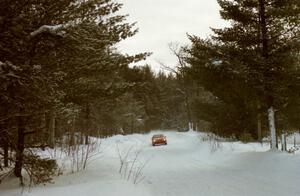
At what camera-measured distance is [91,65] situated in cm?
1288

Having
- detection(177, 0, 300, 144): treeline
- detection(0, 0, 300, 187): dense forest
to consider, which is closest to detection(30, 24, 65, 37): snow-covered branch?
detection(0, 0, 300, 187): dense forest

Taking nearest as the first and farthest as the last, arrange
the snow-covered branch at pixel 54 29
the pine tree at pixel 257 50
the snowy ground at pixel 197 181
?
the snow-covered branch at pixel 54 29
the snowy ground at pixel 197 181
the pine tree at pixel 257 50

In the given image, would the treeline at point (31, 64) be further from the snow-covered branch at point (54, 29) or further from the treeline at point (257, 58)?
the treeline at point (257, 58)

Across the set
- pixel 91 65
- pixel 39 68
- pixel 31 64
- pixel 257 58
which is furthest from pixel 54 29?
pixel 257 58

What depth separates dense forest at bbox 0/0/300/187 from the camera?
842cm

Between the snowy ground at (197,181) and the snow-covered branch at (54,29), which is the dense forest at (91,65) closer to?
the snow-covered branch at (54,29)

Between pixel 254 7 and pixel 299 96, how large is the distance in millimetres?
4522

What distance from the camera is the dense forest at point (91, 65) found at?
8422 millimetres

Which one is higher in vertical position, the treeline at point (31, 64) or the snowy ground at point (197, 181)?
the treeline at point (31, 64)

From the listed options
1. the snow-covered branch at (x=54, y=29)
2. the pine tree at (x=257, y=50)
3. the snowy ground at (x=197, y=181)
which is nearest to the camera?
the snow-covered branch at (x=54, y=29)

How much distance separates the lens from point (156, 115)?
8069cm

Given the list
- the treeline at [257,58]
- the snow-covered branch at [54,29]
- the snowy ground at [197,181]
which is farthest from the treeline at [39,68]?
the treeline at [257,58]

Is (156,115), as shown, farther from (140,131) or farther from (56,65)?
(56,65)

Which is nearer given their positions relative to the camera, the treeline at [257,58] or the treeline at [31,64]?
the treeline at [31,64]
